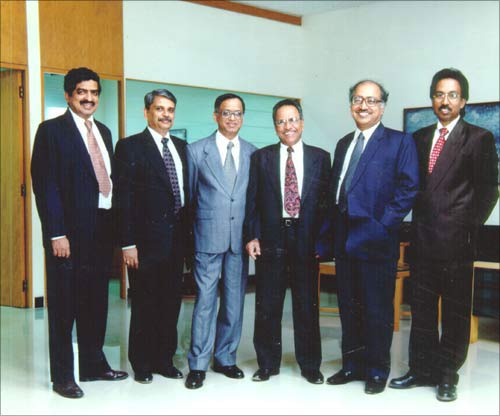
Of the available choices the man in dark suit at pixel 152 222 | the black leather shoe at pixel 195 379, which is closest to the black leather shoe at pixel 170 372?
the man in dark suit at pixel 152 222

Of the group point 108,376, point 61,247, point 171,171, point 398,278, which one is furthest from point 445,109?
point 398,278

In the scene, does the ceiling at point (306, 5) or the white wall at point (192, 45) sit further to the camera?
the white wall at point (192, 45)

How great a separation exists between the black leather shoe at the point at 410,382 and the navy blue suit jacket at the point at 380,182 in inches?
33.0

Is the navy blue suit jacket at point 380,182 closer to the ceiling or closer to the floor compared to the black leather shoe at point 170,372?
closer to the ceiling

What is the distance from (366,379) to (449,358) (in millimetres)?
429

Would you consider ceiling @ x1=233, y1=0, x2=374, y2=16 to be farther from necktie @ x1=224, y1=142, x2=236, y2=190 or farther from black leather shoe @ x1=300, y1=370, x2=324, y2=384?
black leather shoe @ x1=300, y1=370, x2=324, y2=384

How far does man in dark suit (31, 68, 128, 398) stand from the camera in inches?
116

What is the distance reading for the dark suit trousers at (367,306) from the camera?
316 cm

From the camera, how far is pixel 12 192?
5.39m

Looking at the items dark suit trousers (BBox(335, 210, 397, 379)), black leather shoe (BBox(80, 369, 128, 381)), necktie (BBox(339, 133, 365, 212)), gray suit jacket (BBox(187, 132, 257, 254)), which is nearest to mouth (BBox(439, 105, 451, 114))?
necktie (BBox(339, 133, 365, 212))

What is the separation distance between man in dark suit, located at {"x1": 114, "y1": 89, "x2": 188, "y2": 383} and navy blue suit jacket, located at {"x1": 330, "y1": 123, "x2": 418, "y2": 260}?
808 mm

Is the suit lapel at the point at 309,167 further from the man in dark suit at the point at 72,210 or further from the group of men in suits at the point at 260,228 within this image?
the man in dark suit at the point at 72,210

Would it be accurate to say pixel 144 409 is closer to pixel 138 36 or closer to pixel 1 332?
pixel 1 332

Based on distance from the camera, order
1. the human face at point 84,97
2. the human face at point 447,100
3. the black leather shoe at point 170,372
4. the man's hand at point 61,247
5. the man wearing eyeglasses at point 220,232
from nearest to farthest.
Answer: the human face at point 447,100 → the human face at point 84,97 → the man's hand at point 61,247 → the man wearing eyeglasses at point 220,232 → the black leather shoe at point 170,372
